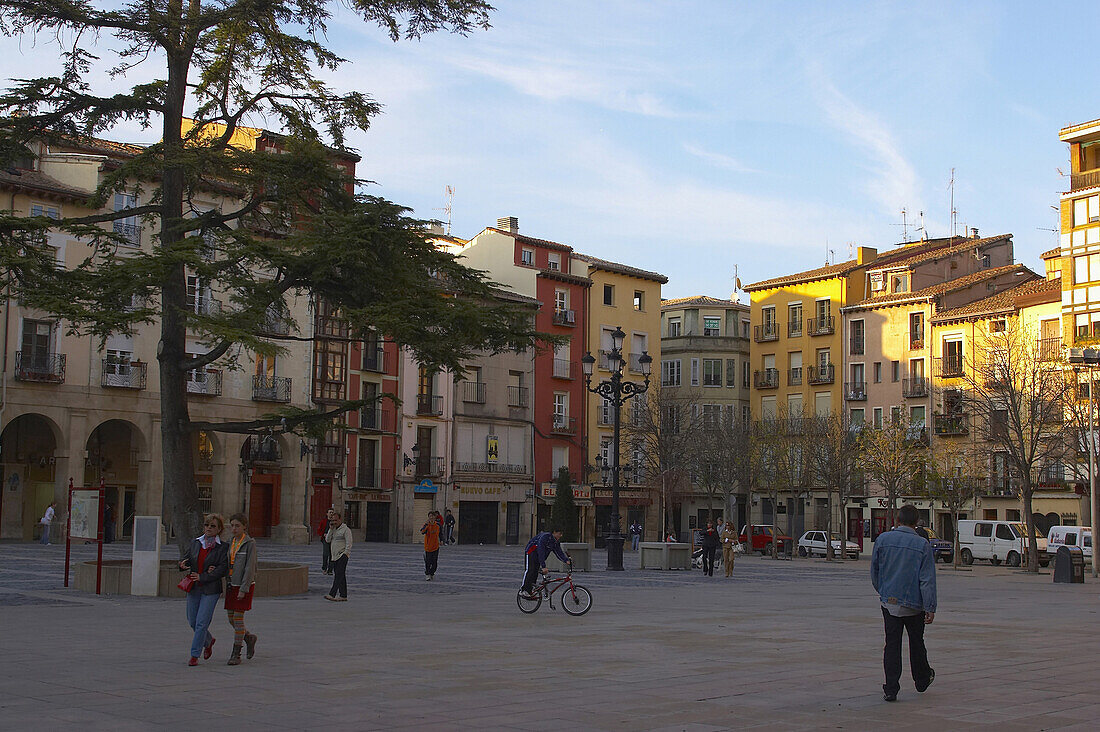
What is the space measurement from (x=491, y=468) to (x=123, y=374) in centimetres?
2239

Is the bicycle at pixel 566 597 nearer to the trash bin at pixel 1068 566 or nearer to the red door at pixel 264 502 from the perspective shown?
the trash bin at pixel 1068 566

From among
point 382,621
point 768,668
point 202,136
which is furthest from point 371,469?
point 768,668

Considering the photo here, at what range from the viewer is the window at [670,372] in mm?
80000

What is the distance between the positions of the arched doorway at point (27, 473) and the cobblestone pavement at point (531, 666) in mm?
23753

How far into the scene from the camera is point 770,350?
7712cm

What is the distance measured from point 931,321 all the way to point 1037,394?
20617mm

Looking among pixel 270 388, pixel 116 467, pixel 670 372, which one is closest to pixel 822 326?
pixel 670 372

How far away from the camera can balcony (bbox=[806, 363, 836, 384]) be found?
72625 mm

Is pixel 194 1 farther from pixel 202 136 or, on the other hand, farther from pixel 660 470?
pixel 660 470

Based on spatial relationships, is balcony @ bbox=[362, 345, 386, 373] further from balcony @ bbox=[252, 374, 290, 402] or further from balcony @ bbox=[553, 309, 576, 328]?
balcony @ bbox=[553, 309, 576, 328]

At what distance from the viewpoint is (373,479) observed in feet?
194

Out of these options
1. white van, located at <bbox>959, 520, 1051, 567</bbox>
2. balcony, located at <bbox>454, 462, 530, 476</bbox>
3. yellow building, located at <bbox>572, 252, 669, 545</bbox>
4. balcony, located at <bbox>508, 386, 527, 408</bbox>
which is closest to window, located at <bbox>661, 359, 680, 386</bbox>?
yellow building, located at <bbox>572, 252, 669, 545</bbox>

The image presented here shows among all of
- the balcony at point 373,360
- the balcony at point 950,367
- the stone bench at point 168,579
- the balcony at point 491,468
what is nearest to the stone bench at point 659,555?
the stone bench at point 168,579

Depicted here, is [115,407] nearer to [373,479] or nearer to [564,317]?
[373,479]
